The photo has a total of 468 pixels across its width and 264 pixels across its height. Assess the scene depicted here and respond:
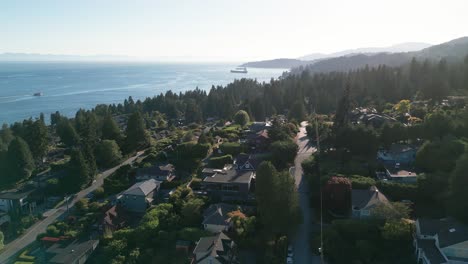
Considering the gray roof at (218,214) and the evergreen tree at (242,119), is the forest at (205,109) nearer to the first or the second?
the evergreen tree at (242,119)

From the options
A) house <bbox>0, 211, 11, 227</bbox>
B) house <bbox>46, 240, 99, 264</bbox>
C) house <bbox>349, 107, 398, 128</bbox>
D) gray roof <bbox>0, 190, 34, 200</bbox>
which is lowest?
house <bbox>0, 211, 11, 227</bbox>

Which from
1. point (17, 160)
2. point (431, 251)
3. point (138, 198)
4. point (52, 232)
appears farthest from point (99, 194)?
point (431, 251)

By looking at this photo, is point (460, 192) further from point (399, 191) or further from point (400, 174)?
point (400, 174)

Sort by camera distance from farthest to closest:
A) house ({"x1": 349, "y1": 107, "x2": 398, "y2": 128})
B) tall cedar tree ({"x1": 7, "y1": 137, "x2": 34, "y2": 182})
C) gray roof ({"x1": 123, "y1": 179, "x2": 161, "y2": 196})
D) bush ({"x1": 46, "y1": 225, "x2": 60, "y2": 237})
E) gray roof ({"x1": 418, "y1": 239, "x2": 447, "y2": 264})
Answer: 1. house ({"x1": 349, "y1": 107, "x2": 398, "y2": 128})
2. tall cedar tree ({"x1": 7, "y1": 137, "x2": 34, "y2": 182})
3. gray roof ({"x1": 123, "y1": 179, "x2": 161, "y2": 196})
4. bush ({"x1": 46, "y1": 225, "x2": 60, "y2": 237})
5. gray roof ({"x1": 418, "y1": 239, "x2": 447, "y2": 264})

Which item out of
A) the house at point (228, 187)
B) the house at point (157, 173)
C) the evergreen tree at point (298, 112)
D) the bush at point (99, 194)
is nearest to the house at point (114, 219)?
the bush at point (99, 194)

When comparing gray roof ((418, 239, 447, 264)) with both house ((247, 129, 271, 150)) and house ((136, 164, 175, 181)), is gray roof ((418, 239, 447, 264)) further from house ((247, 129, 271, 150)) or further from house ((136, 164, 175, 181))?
house ((136, 164, 175, 181))


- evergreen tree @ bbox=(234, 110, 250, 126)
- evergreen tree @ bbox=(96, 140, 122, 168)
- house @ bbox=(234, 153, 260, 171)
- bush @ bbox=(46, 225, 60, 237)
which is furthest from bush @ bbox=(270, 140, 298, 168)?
evergreen tree @ bbox=(234, 110, 250, 126)

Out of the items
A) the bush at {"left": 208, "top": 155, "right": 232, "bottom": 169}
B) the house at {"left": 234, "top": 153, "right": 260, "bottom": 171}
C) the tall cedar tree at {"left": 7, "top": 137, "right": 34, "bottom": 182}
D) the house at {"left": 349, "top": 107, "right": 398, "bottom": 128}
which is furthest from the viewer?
the house at {"left": 349, "top": 107, "right": 398, "bottom": 128}

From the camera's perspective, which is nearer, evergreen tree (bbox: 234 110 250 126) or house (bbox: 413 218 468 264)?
house (bbox: 413 218 468 264)
